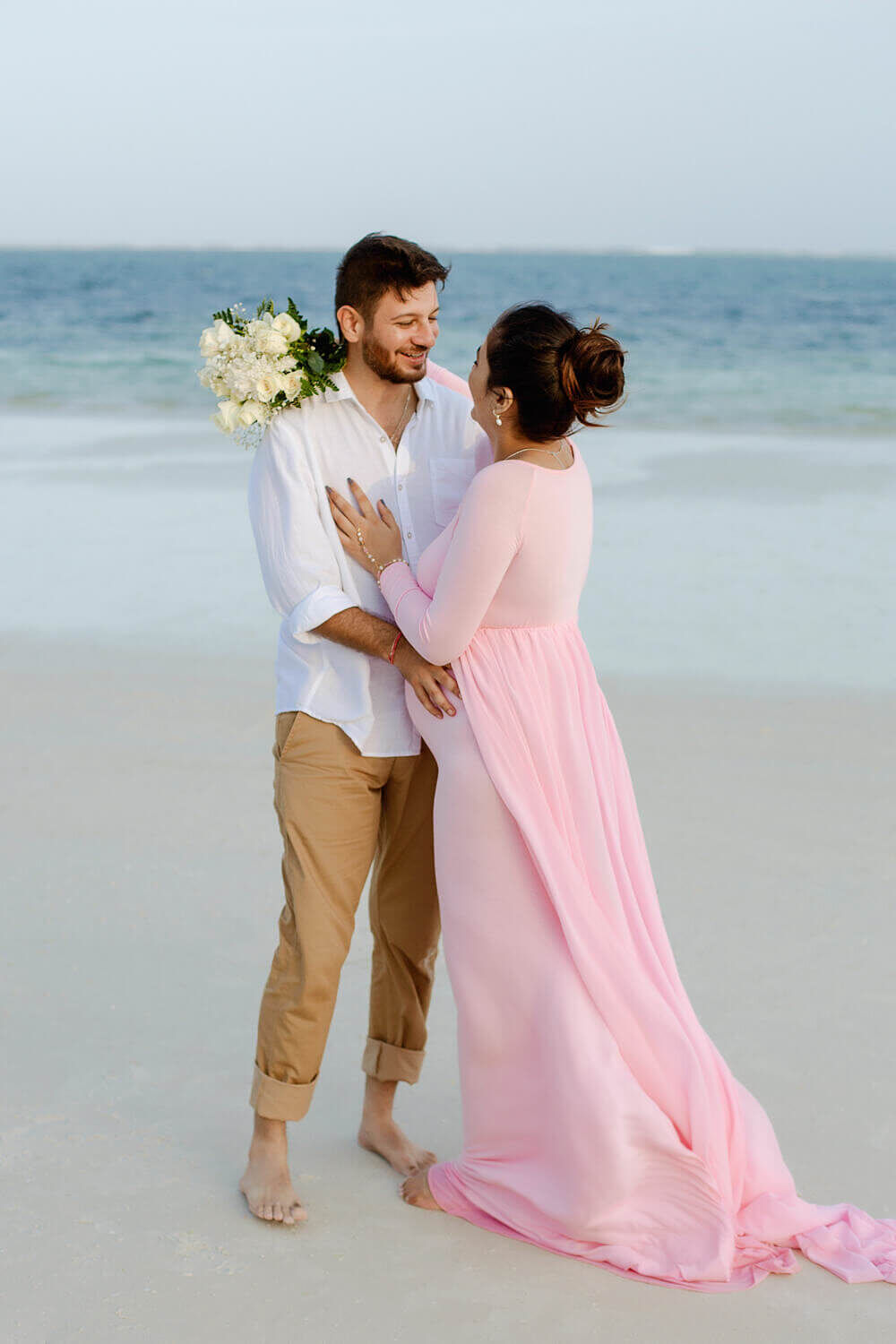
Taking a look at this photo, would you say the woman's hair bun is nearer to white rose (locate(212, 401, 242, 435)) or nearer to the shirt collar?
the shirt collar

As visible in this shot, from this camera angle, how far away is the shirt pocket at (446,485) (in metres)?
3.22

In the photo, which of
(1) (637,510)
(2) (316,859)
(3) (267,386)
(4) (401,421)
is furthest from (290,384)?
(1) (637,510)

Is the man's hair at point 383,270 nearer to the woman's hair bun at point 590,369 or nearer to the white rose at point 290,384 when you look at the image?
the white rose at point 290,384

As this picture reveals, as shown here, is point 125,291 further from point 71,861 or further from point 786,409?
point 71,861

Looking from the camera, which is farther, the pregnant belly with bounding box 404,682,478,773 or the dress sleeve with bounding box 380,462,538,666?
the pregnant belly with bounding box 404,682,478,773

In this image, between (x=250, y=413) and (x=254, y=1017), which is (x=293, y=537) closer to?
(x=250, y=413)

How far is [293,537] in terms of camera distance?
3.05 m

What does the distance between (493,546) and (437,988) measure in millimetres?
1815

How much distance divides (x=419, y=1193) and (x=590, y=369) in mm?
1849

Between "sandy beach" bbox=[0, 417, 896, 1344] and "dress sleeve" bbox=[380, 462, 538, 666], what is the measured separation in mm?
1319

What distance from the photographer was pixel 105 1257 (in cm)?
291

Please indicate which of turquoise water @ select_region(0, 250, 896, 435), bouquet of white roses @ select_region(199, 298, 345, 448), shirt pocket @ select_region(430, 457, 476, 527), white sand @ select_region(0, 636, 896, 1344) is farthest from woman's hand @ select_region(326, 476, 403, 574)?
turquoise water @ select_region(0, 250, 896, 435)

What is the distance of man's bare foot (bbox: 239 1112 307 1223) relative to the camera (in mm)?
3064

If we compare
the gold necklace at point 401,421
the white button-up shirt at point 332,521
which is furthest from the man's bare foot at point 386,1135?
the gold necklace at point 401,421
